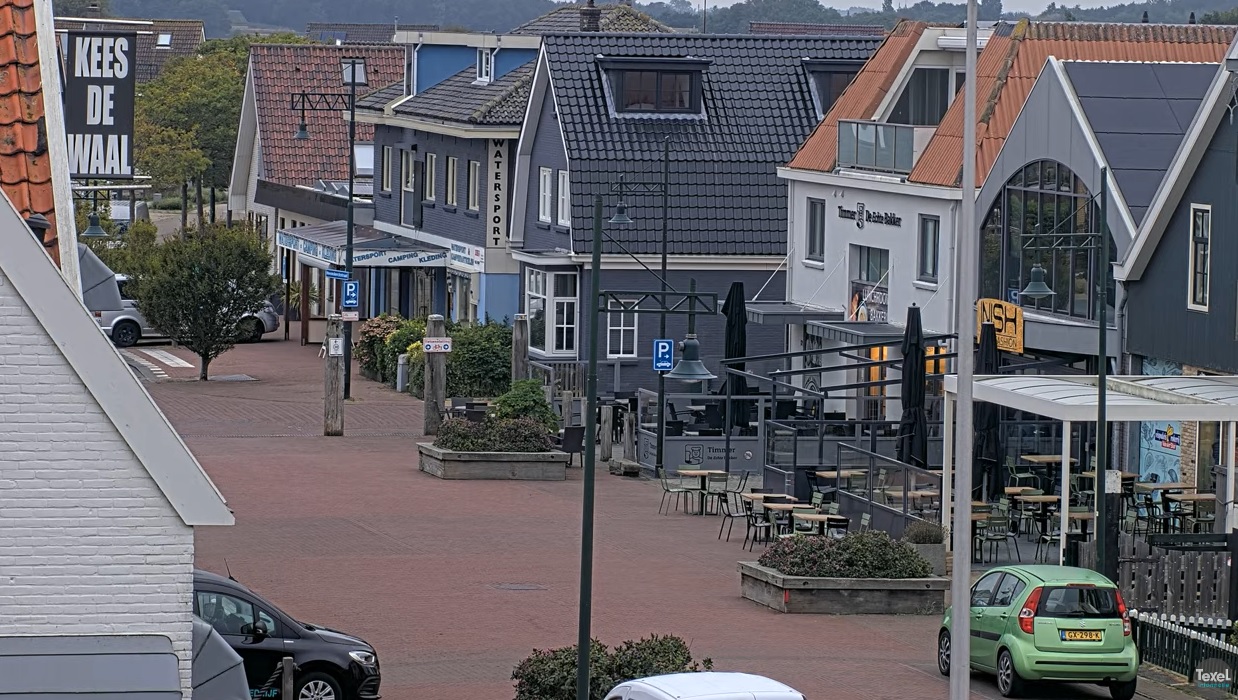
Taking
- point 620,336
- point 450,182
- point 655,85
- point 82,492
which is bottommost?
point 620,336

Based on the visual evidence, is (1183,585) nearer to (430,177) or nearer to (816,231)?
(816,231)

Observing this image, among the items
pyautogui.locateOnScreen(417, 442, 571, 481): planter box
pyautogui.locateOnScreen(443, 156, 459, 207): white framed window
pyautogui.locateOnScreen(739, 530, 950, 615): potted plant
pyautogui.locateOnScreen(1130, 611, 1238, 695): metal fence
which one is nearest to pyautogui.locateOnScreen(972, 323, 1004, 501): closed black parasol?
pyautogui.locateOnScreen(739, 530, 950, 615): potted plant

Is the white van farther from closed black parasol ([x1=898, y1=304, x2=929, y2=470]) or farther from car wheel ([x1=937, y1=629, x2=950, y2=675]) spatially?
closed black parasol ([x1=898, y1=304, x2=929, y2=470])

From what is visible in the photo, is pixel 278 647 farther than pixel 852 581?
No

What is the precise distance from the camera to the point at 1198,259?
32219 mm

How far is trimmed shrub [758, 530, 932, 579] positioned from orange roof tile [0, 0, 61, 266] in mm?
13108

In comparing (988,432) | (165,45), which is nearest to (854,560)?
(988,432)

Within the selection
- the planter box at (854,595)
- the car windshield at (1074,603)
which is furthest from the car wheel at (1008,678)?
the planter box at (854,595)

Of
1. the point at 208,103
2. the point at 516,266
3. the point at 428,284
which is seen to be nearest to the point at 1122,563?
the point at 516,266

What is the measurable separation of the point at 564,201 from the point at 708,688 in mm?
35014

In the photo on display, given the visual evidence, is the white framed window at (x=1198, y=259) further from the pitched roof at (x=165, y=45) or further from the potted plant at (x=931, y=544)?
the pitched roof at (x=165, y=45)

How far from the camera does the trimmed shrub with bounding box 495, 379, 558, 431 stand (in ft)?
132

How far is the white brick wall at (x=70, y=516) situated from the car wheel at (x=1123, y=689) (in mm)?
10565

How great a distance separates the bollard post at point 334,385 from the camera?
40719 mm
